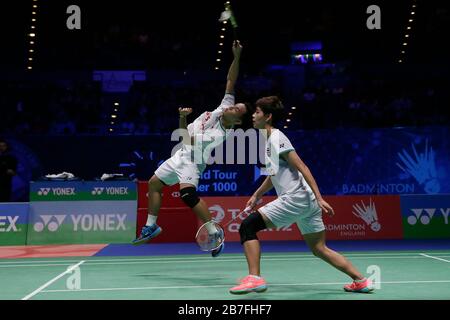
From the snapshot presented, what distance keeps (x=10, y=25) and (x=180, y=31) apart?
5946 millimetres

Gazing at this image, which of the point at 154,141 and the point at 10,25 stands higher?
the point at 10,25

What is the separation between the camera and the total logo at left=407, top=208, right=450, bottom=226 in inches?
464

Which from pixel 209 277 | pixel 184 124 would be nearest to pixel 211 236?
pixel 209 277

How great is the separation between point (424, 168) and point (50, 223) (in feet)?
28.1

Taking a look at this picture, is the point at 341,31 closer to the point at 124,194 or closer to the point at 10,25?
the point at 10,25

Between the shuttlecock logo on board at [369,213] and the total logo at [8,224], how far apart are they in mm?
6257

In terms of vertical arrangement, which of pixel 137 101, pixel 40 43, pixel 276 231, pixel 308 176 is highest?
pixel 40 43

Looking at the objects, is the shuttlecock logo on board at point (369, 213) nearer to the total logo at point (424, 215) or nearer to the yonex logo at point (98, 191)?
the total logo at point (424, 215)

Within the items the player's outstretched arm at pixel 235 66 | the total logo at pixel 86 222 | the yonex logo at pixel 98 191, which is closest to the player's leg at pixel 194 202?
the player's outstretched arm at pixel 235 66

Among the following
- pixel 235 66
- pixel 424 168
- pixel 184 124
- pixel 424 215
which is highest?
pixel 235 66

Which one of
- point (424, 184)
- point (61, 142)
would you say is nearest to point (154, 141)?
point (61, 142)

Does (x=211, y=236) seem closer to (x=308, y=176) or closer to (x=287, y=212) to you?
(x=287, y=212)

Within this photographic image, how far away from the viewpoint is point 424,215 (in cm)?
1184
